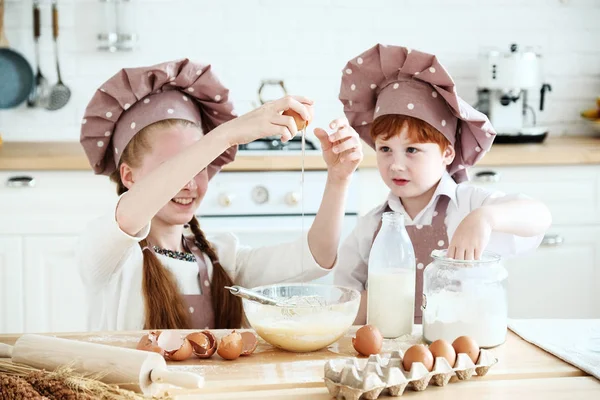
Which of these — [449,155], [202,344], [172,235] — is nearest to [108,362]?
→ [202,344]

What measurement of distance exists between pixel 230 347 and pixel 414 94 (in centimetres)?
78

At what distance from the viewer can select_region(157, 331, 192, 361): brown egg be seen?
1.22 metres

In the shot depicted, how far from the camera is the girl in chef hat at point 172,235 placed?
1599 millimetres

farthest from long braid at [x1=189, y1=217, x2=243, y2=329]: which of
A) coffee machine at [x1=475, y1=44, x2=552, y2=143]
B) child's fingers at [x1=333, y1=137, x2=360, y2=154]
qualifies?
coffee machine at [x1=475, y1=44, x2=552, y2=143]

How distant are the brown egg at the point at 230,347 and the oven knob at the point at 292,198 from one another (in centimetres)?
157

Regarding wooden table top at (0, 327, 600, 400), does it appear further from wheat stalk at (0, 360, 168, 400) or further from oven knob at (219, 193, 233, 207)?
oven knob at (219, 193, 233, 207)

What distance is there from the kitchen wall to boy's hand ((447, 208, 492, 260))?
218 cm

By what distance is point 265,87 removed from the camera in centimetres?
345

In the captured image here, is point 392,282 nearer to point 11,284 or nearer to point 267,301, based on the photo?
point 267,301

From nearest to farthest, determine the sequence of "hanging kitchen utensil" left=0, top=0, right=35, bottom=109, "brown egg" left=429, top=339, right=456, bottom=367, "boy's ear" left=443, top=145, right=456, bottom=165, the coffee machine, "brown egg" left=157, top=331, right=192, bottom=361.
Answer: "brown egg" left=429, top=339, right=456, bottom=367 < "brown egg" left=157, top=331, right=192, bottom=361 < "boy's ear" left=443, top=145, right=456, bottom=165 < the coffee machine < "hanging kitchen utensil" left=0, top=0, right=35, bottom=109

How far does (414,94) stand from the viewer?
68.4 inches

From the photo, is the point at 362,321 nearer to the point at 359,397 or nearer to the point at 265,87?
the point at 359,397

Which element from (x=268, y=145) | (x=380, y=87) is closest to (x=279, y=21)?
(x=268, y=145)

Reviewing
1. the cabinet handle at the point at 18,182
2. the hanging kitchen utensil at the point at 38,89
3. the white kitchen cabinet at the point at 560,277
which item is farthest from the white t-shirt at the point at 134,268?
the hanging kitchen utensil at the point at 38,89
